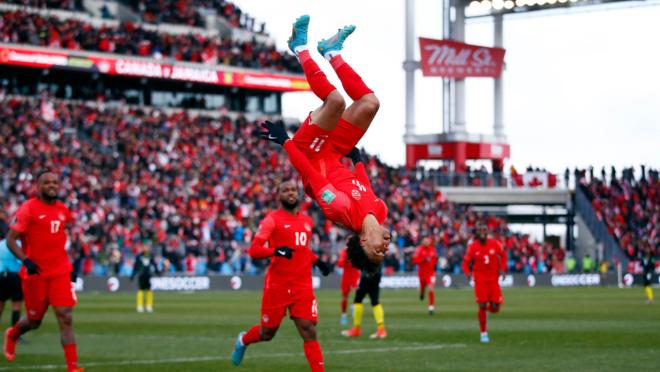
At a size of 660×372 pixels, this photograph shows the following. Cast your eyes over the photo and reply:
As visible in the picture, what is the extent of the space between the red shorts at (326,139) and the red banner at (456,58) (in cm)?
5786

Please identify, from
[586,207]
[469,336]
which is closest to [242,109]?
[586,207]

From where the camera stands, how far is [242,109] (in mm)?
72625

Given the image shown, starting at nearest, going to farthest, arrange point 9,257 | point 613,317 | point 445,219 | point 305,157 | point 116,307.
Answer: point 305,157 < point 9,257 < point 613,317 < point 116,307 < point 445,219

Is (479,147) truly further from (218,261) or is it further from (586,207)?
(218,261)

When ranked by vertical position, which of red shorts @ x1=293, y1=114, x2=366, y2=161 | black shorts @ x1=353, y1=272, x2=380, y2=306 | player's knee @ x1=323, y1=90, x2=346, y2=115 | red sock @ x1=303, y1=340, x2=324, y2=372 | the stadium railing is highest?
player's knee @ x1=323, y1=90, x2=346, y2=115

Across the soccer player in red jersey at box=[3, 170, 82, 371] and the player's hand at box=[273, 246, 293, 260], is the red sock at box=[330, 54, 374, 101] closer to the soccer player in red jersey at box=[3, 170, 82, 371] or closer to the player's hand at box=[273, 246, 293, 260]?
the player's hand at box=[273, 246, 293, 260]

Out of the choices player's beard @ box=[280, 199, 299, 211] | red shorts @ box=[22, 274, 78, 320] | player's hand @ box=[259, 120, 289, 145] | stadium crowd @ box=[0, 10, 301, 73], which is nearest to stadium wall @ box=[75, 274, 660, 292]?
stadium crowd @ box=[0, 10, 301, 73]

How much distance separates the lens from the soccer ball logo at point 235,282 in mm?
50678

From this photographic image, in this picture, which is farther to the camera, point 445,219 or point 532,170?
point 532,170

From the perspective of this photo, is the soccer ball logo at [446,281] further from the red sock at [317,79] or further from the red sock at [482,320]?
the red sock at [317,79]

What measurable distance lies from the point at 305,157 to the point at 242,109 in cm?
6074

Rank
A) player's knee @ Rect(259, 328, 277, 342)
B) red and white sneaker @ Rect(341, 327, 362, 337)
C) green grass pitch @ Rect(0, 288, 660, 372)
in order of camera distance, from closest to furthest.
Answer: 1. player's knee @ Rect(259, 328, 277, 342)
2. green grass pitch @ Rect(0, 288, 660, 372)
3. red and white sneaker @ Rect(341, 327, 362, 337)

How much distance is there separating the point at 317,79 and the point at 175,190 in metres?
41.5

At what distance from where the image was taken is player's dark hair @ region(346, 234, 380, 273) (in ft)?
40.2
